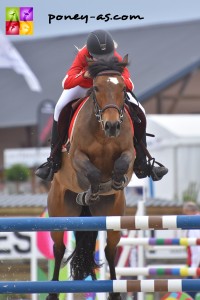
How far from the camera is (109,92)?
5.98 m

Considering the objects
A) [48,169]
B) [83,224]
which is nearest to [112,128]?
[83,224]

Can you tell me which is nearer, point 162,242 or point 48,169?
point 48,169

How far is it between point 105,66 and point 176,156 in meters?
10.8

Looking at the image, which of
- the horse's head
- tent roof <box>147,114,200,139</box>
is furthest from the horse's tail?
tent roof <box>147,114,200,139</box>

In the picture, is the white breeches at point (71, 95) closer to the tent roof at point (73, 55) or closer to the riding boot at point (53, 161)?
the riding boot at point (53, 161)

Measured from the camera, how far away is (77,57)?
21.9ft

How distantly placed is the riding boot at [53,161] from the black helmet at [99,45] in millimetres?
879

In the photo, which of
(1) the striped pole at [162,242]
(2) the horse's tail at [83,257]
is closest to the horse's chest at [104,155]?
(2) the horse's tail at [83,257]

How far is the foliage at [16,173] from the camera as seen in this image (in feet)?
67.7

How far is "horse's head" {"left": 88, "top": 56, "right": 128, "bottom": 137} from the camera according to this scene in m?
5.82

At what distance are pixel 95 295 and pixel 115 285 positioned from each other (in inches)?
107

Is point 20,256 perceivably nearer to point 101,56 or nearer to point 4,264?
point 4,264

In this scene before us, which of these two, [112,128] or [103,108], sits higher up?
[103,108]

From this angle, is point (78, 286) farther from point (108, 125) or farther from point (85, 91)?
point (85, 91)
